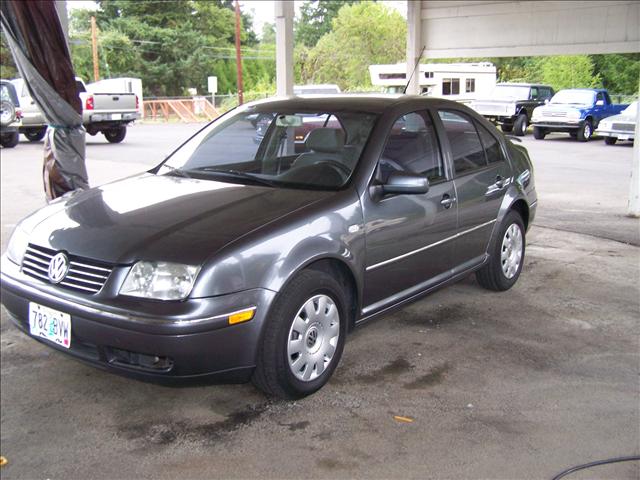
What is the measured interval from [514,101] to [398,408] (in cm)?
736

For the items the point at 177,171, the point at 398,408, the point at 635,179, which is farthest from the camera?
the point at 635,179

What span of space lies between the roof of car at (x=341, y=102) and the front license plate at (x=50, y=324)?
6.67 ft

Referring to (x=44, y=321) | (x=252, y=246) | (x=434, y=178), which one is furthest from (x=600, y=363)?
(x=44, y=321)

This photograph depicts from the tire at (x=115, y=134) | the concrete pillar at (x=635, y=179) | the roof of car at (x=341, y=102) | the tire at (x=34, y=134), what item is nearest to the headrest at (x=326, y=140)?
the roof of car at (x=341, y=102)

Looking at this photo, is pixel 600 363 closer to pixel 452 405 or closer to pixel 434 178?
pixel 452 405

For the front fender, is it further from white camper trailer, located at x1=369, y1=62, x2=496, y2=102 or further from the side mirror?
white camper trailer, located at x1=369, y1=62, x2=496, y2=102

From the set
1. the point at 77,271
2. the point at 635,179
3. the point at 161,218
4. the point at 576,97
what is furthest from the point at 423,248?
the point at 576,97

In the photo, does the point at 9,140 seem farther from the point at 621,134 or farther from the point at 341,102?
the point at 341,102

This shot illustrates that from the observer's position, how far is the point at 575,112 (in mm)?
9656

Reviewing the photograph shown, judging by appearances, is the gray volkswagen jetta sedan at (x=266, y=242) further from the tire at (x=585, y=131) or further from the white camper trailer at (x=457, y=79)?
the tire at (x=585, y=131)

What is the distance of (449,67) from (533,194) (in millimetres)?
5437

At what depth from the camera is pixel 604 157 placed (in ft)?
34.4

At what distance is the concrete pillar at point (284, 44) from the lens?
8.13 meters

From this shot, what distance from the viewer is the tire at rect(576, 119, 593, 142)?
9.98 meters
